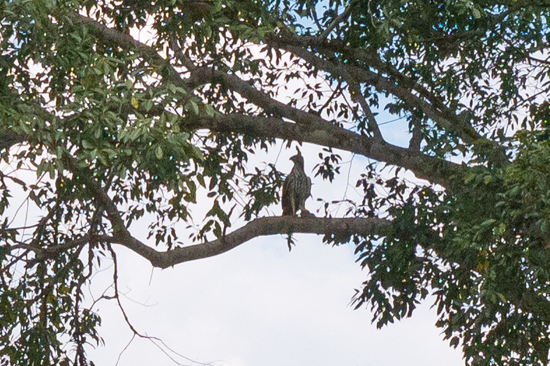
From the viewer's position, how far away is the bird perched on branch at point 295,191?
25.0 feet

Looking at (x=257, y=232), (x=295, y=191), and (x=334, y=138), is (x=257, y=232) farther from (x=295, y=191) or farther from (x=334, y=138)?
(x=295, y=191)

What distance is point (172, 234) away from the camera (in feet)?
25.0

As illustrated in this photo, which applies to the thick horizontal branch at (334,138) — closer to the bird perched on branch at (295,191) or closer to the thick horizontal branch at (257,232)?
the thick horizontal branch at (257,232)

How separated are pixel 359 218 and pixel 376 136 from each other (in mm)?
672

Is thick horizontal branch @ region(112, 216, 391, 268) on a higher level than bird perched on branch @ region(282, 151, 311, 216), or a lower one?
lower

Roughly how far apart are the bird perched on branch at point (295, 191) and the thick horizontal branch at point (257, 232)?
2.22ft

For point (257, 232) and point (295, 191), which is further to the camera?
point (295, 191)

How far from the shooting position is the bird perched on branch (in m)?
7.62

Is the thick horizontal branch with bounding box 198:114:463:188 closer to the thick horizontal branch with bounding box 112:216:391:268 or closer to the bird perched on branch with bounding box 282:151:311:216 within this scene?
the thick horizontal branch with bounding box 112:216:391:268

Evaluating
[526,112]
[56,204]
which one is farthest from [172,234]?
[526,112]

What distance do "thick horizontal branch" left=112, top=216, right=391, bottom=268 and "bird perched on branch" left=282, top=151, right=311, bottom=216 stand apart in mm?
677

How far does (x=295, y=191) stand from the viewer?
767cm

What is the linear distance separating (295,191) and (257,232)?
3.54ft

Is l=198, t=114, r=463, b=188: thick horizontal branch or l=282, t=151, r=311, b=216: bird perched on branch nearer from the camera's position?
l=198, t=114, r=463, b=188: thick horizontal branch
